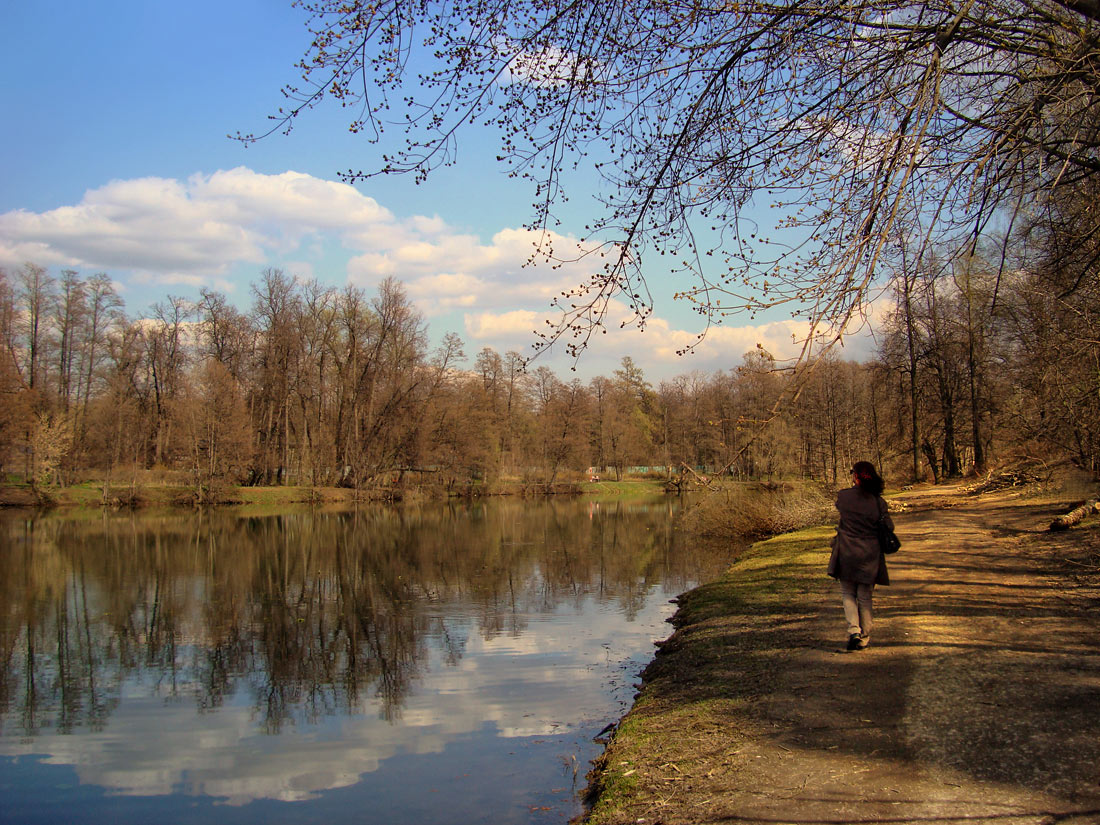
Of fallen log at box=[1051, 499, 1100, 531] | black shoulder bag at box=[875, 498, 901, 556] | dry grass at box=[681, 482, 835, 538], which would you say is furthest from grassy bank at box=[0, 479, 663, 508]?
black shoulder bag at box=[875, 498, 901, 556]

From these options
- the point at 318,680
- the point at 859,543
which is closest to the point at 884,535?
the point at 859,543

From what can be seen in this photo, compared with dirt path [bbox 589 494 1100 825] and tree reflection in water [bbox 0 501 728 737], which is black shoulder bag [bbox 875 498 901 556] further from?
tree reflection in water [bbox 0 501 728 737]

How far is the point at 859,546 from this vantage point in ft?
23.5

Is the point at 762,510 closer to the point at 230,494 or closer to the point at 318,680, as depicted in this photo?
the point at 318,680

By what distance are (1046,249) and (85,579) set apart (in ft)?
73.6

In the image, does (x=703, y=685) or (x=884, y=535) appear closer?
(x=884, y=535)

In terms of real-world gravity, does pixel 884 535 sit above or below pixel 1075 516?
above

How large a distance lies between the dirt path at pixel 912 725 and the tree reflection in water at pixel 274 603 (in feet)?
16.9

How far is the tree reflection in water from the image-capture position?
10992 mm

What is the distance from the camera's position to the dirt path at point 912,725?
4230 mm

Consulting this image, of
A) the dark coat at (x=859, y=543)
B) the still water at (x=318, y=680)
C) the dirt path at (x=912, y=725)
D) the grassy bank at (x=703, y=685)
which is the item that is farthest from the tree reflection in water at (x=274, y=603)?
the dark coat at (x=859, y=543)

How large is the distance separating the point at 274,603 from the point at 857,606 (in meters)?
13.9

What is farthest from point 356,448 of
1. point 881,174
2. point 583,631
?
point 881,174

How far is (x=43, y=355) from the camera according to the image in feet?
A: 174
